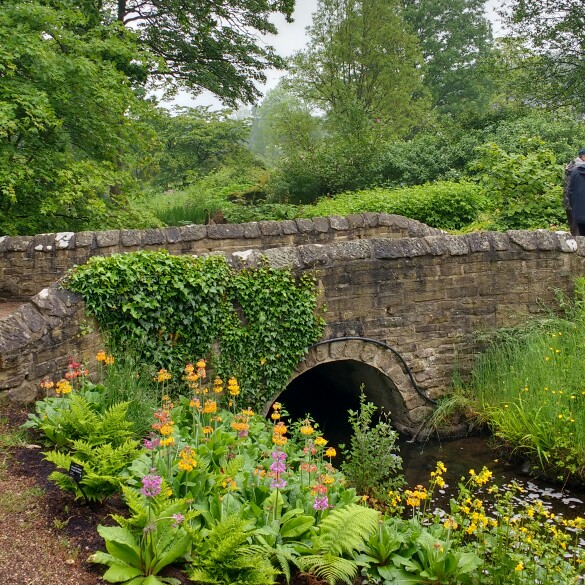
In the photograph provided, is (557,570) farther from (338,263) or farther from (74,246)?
(74,246)

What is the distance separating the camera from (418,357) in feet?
25.9

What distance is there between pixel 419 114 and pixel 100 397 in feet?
84.7

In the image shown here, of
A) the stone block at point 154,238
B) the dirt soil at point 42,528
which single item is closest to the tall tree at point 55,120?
the stone block at point 154,238

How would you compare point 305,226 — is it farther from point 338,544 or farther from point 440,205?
point 338,544

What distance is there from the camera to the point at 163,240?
9.00m

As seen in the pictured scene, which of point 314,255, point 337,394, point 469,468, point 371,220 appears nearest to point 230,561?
point 314,255

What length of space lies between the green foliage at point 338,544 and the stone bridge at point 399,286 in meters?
3.38

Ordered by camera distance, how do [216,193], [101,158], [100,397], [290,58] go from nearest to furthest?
[100,397]
[101,158]
[216,193]
[290,58]

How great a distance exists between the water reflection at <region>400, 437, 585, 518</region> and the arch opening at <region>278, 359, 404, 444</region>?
2.38 ft

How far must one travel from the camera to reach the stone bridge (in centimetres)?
711

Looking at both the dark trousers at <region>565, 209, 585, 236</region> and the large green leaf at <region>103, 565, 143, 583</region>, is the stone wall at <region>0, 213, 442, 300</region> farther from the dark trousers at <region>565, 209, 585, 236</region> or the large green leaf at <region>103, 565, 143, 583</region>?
the large green leaf at <region>103, 565, 143, 583</region>

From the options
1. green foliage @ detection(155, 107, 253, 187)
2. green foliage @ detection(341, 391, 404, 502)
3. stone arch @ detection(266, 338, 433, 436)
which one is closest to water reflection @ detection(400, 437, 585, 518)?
stone arch @ detection(266, 338, 433, 436)

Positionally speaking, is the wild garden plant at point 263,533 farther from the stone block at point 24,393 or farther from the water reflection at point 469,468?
the water reflection at point 469,468

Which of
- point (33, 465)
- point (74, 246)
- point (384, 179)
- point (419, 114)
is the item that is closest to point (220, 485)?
point (33, 465)
